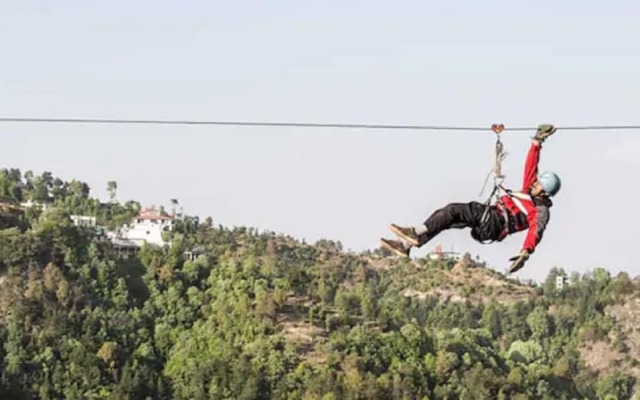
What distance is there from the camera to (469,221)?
1811 cm

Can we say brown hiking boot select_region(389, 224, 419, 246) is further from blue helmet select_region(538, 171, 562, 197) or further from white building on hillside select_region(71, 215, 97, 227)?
white building on hillside select_region(71, 215, 97, 227)

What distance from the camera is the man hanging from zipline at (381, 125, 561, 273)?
1789 centimetres

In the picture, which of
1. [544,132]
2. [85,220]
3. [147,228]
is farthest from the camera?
[85,220]

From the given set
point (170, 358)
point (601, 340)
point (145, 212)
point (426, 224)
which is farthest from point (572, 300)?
point (426, 224)

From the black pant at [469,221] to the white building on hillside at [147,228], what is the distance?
89073mm

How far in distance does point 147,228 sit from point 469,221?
315 feet

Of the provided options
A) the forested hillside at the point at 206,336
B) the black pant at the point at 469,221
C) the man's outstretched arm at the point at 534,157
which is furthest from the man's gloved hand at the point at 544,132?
the forested hillside at the point at 206,336

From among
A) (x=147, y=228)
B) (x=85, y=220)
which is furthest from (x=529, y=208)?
(x=85, y=220)

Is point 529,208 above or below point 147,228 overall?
below

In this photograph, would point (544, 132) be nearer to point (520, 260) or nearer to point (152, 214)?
point (520, 260)

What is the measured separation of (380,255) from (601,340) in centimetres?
3088

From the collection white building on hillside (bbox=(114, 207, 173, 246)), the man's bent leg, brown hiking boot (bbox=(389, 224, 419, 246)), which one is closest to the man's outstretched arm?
the man's bent leg

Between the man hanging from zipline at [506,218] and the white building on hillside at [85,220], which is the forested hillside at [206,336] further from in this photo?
the man hanging from zipline at [506,218]

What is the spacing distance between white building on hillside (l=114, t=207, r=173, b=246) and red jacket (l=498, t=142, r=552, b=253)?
89021 millimetres
